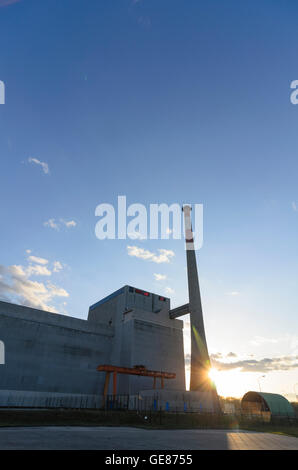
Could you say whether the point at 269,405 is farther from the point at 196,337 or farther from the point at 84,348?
the point at 84,348

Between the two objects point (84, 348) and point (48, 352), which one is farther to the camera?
point (84, 348)

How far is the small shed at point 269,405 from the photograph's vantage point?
4697 cm

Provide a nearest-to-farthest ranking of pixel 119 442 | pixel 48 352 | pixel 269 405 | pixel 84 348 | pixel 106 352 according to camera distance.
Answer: pixel 119 442, pixel 269 405, pixel 48 352, pixel 84 348, pixel 106 352

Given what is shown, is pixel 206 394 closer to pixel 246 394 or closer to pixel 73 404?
pixel 246 394

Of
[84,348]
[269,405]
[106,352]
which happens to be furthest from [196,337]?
[84,348]

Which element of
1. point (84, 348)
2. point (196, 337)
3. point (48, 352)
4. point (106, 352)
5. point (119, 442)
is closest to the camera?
point (119, 442)

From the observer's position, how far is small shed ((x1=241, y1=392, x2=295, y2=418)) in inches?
1849

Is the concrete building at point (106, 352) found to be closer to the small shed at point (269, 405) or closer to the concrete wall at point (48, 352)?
the concrete wall at point (48, 352)

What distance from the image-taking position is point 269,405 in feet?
155

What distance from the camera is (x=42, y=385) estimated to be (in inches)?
1903

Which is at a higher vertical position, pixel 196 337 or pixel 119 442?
pixel 196 337

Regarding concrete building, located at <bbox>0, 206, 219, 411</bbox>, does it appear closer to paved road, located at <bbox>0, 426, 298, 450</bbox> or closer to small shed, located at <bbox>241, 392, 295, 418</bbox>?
small shed, located at <bbox>241, 392, 295, 418</bbox>

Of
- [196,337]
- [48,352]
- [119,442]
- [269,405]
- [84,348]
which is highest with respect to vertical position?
[196,337]

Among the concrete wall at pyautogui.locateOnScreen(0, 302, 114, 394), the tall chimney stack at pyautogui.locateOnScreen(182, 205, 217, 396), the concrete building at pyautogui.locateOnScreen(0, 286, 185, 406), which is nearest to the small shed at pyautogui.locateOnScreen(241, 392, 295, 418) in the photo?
the tall chimney stack at pyautogui.locateOnScreen(182, 205, 217, 396)
